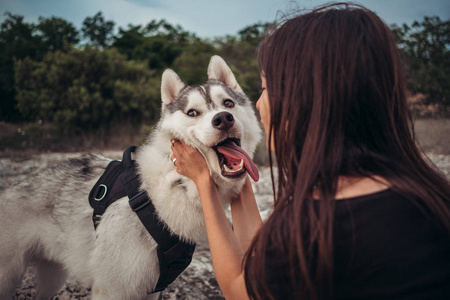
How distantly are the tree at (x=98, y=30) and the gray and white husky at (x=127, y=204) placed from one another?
23.8 meters

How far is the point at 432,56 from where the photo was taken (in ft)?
52.9

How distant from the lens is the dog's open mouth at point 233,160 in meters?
1.93

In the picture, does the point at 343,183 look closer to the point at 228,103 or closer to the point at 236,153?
the point at 236,153

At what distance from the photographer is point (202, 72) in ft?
43.4

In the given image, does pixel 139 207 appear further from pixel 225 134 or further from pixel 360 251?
pixel 360 251

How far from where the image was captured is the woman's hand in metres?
1.81

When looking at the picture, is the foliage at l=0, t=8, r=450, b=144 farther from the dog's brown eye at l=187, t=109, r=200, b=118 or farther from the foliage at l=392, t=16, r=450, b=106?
the dog's brown eye at l=187, t=109, r=200, b=118

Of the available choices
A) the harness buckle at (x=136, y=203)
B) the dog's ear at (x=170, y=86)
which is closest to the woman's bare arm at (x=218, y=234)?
the harness buckle at (x=136, y=203)

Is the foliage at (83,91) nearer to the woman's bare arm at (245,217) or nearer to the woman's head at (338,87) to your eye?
the woman's bare arm at (245,217)

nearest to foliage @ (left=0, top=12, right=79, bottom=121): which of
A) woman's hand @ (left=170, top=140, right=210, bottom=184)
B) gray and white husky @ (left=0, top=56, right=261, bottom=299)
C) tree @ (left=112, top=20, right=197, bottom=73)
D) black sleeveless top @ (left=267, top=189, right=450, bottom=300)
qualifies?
tree @ (left=112, top=20, right=197, bottom=73)

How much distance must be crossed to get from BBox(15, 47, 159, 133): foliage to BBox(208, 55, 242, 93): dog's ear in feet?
37.6

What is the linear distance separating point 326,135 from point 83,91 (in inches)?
540

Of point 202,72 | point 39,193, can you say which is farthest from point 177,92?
point 202,72

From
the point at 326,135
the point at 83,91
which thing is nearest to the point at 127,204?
the point at 326,135
